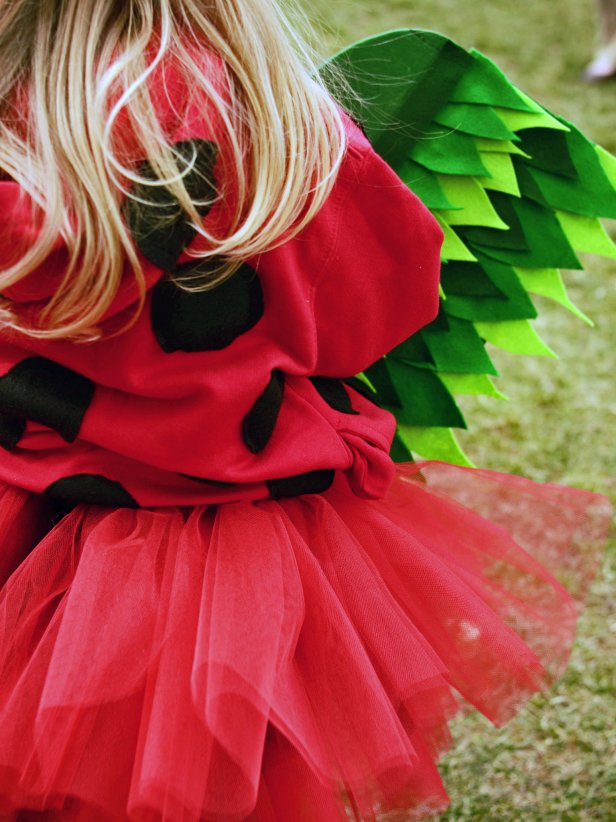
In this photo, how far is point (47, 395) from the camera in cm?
102

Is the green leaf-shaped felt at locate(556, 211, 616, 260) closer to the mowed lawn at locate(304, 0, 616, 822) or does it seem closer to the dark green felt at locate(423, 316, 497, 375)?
the dark green felt at locate(423, 316, 497, 375)

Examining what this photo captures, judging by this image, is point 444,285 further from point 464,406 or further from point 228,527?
point 464,406

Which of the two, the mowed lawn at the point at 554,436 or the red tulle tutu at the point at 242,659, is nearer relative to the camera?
the red tulle tutu at the point at 242,659

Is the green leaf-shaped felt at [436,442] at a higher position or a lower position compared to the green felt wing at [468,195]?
lower

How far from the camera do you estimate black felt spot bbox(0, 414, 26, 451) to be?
105 centimetres

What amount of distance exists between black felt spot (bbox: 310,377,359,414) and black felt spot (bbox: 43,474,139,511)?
0.24 meters

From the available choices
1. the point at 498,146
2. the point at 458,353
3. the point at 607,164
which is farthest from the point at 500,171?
the point at 458,353

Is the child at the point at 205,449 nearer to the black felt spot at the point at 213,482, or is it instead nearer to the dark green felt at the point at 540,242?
the black felt spot at the point at 213,482

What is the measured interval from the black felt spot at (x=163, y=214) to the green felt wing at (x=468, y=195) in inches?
11.2

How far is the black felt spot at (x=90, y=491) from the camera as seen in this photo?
3.44 feet

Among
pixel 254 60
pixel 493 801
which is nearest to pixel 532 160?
pixel 254 60

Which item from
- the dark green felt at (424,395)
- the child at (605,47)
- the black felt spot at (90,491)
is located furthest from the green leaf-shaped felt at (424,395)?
the child at (605,47)

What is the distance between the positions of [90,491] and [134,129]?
36 centimetres

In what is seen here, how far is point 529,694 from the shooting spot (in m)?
1.13
